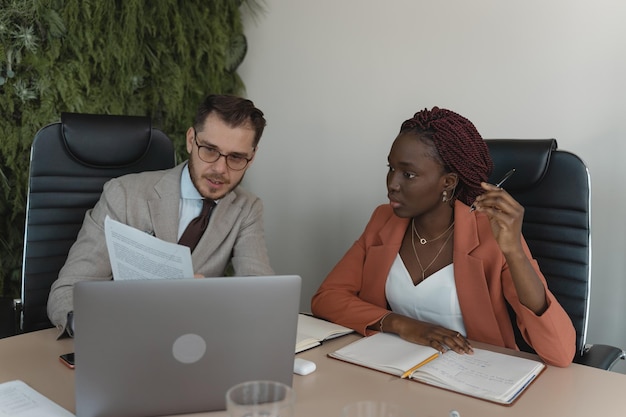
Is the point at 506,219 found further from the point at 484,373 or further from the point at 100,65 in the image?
the point at 100,65

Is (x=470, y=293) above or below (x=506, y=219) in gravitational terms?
below

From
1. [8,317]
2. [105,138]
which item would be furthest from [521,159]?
[8,317]

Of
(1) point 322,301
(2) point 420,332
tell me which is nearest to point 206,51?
(1) point 322,301

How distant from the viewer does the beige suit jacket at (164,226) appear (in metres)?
1.60

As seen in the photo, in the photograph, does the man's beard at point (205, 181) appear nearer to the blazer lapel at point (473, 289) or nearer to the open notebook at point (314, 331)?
the open notebook at point (314, 331)

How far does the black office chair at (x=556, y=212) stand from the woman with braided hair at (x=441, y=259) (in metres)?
0.11

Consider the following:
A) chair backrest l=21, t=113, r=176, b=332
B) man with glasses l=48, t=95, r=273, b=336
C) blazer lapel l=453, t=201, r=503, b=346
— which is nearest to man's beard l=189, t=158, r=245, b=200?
man with glasses l=48, t=95, r=273, b=336

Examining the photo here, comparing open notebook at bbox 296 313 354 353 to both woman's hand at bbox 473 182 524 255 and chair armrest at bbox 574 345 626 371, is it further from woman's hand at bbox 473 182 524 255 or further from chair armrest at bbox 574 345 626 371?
chair armrest at bbox 574 345 626 371

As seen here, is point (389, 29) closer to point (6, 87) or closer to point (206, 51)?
point (206, 51)

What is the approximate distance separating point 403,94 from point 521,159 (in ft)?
2.74

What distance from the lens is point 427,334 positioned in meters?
1.43

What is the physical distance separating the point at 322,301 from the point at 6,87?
1506 mm

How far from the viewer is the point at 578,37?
81.4 inches

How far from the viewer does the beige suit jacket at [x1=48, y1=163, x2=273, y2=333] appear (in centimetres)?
160
